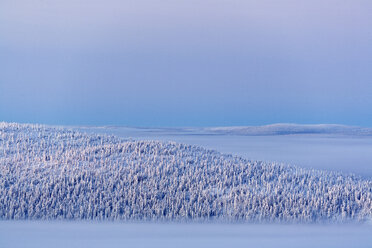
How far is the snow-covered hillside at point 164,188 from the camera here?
34.4 feet

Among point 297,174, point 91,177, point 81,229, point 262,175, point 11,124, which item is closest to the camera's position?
point 81,229

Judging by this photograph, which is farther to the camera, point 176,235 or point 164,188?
point 164,188

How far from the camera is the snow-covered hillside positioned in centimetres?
1050

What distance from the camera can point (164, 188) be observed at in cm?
1190

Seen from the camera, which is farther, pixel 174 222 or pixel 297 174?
pixel 297 174

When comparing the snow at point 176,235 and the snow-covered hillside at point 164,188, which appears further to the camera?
the snow-covered hillside at point 164,188

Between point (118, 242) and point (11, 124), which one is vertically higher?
point (11, 124)

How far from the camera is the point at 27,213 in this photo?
10461mm

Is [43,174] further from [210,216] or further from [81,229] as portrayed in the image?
[210,216]

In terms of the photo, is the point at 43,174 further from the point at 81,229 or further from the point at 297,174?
the point at 297,174

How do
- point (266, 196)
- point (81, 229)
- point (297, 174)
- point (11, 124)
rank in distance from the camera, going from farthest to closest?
point (11, 124) → point (297, 174) → point (266, 196) → point (81, 229)

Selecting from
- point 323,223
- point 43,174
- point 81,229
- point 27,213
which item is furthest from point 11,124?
point 323,223

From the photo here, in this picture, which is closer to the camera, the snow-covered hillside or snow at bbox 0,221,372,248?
snow at bbox 0,221,372,248

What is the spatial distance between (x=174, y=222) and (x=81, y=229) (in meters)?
1.95
